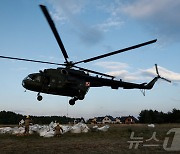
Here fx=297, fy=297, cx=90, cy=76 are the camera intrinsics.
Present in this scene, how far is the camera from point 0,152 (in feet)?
51.0

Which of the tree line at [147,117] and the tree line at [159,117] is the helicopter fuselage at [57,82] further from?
the tree line at [159,117]

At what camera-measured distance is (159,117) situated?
115 metres

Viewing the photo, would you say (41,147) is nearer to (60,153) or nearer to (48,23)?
(60,153)

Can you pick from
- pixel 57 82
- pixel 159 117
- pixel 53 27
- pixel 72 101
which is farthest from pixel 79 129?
pixel 159 117

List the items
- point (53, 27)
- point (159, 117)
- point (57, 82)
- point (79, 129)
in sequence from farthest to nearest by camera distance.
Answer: point (159, 117) → point (79, 129) → point (57, 82) → point (53, 27)

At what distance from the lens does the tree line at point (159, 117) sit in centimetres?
10157

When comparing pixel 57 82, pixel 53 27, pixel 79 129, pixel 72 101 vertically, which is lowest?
pixel 79 129

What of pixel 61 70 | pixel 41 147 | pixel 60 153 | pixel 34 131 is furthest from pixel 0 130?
pixel 60 153

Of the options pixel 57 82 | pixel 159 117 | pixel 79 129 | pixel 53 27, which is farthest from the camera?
pixel 159 117

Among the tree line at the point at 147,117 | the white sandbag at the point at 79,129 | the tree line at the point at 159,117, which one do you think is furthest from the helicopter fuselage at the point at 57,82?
the tree line at the point at 159,117

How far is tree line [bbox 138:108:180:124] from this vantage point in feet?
333

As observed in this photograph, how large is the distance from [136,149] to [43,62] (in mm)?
9171

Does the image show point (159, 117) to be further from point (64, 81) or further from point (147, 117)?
point (64, 81)

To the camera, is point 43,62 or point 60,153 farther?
point 43,62
